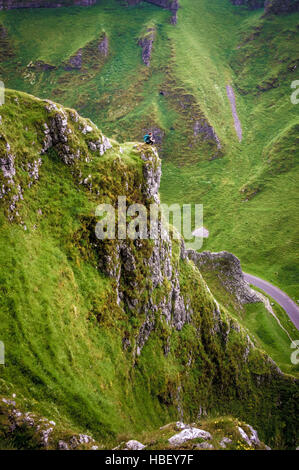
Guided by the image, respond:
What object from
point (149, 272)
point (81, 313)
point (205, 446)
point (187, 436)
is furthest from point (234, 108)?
point (205, 446)

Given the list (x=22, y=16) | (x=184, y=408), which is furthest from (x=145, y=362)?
(x=22, y=16)

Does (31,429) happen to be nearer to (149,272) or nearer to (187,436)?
(187,436)

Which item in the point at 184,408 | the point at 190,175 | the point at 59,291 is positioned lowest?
the point at 184,408

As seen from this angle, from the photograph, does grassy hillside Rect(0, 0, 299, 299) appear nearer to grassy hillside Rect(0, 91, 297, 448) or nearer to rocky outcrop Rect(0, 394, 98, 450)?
grassy hillside Rect(0, 91, 297, 448)

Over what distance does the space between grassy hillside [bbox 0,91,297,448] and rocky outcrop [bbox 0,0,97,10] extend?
189690 mm

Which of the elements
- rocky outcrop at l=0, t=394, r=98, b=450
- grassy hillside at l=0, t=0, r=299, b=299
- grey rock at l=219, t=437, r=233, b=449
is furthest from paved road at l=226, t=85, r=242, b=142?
rocky outcrop at l=0, t=394, r=98, b=450

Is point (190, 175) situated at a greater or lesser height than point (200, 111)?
lesser

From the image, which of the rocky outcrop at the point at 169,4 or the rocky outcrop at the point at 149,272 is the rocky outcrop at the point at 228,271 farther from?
the rocky outcrop at the point at 169,4

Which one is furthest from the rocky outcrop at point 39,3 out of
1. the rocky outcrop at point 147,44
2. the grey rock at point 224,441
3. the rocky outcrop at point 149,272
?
the grey rock at point 224,441

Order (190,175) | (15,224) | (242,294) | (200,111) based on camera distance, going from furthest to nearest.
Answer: (200,111) → (190,175) → (242,294) → (15,224)

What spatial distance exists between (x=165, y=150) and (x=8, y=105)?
122m

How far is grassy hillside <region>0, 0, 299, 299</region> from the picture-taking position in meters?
119
